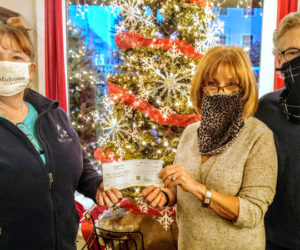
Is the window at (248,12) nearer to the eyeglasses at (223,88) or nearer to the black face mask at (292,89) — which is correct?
the black face mask at (292,89)

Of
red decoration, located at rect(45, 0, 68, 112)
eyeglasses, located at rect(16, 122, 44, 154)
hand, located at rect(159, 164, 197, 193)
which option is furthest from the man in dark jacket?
red decoration, located at rect(45, 0, 68, 112)

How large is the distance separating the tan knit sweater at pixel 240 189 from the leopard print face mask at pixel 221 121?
0.03 meters

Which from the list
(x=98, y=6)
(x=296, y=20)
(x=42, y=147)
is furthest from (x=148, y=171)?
Result: (x=98, y=6)

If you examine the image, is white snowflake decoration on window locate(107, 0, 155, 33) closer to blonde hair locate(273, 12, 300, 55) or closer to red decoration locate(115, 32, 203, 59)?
red decoration locate(115, 32, 203, 59)

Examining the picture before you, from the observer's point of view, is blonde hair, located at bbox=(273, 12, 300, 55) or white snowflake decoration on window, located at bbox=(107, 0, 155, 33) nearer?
blonde hair, located at bbox=(273, 12, 300, 55)

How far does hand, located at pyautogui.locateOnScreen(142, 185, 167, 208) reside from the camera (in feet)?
3.97

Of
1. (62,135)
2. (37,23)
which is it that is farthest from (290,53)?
(37,23)

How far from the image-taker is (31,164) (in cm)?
106

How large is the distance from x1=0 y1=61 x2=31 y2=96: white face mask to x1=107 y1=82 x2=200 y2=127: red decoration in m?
1.05

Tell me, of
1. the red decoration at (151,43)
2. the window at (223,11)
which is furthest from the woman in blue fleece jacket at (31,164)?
the window at (223,11)

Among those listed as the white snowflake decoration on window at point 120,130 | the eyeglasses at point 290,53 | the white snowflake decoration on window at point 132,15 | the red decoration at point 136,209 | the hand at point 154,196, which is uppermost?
the white snowflake decoration on window at point 132,15

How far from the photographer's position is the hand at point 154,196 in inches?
47.6

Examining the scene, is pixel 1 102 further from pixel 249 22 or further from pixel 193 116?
pixel 249 22

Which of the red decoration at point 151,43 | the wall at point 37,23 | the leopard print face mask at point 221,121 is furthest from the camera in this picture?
the wall at point 37,23
